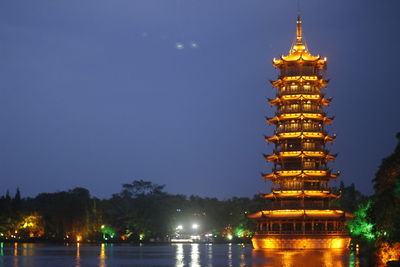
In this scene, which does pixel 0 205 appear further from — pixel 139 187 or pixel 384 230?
pixel 384 230

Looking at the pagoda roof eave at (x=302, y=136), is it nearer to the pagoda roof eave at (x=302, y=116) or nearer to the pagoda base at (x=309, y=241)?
the pagoda roof eave at (x=302, y=116)

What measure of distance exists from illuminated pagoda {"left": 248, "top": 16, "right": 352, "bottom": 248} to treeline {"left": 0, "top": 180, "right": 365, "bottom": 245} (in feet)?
123

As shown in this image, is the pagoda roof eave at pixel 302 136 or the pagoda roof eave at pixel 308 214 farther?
the pagoda roof eave at pixel 302 136

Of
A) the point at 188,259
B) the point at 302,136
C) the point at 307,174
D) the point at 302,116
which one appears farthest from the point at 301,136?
the point at 188,259

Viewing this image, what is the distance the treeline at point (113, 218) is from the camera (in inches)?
6240

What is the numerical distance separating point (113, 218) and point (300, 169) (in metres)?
62.3

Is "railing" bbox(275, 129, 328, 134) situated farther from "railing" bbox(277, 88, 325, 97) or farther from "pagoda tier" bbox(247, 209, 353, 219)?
"pagoda tier" bbox(247, 209, 353, 219)

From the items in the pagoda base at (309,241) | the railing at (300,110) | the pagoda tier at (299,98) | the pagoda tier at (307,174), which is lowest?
the pagoda base at (309,241)

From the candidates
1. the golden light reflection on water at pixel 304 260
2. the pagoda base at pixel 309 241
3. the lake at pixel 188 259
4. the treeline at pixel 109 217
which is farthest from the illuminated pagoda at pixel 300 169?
the treeline at pixel 109 217

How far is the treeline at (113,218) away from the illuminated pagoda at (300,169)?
37513 millimetres

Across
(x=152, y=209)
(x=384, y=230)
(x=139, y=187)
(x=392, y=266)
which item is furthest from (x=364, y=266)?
(x=139, y=187)

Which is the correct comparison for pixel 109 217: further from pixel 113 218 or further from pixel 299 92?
pixel 299 92

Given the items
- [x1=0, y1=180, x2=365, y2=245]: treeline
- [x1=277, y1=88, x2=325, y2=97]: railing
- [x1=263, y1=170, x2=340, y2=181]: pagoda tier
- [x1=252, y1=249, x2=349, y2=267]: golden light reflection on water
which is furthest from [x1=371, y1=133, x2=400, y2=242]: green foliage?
[x1=0, y1=180, x2=365, y2=245]: treeline

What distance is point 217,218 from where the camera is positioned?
7254 inches
